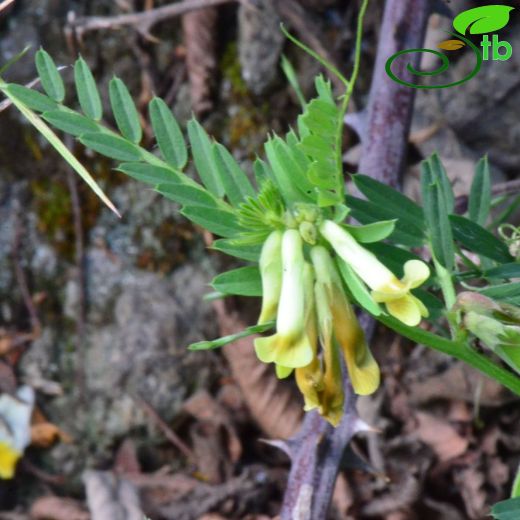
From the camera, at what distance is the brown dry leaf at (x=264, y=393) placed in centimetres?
169

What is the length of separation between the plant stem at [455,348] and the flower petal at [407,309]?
0.08m

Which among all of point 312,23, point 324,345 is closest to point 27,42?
point 312,23

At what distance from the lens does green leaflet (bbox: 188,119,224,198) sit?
2.94 feet

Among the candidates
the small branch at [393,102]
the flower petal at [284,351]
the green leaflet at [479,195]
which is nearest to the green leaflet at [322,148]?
the flower petal at [284,351]

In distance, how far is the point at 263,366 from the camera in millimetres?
1697

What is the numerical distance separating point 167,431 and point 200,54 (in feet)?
2.70

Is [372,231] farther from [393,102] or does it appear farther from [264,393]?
[264,393]

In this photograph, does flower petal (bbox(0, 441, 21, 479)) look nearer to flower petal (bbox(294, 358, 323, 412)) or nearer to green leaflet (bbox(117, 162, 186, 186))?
green leaflet (bbox(117, 162, 186, 186))

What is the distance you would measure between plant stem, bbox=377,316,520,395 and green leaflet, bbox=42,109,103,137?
16.0 inches

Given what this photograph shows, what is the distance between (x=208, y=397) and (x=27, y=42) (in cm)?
87

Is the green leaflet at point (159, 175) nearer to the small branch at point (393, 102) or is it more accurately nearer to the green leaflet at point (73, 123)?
the green leaflet at point (73, 123)

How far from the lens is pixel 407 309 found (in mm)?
674

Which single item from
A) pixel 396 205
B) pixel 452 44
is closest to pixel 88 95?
pixel 396 205

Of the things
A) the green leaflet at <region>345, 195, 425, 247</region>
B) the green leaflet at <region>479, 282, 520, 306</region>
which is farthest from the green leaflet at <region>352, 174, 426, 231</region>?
the green leaflet at <region>479, 282, 520, 306</region>
